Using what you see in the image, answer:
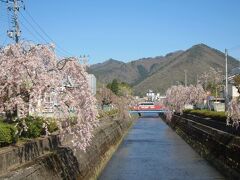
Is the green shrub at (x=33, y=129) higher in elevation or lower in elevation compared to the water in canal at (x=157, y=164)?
higher

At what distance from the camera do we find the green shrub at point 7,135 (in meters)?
17.1

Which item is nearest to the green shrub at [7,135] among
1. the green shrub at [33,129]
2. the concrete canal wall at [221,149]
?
the green shrub at [33,129]

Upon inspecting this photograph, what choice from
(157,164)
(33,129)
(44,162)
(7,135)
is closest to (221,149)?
(157,164)

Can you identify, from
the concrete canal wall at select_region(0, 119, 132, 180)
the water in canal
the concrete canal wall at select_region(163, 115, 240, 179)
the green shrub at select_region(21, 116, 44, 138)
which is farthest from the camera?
the water in canal

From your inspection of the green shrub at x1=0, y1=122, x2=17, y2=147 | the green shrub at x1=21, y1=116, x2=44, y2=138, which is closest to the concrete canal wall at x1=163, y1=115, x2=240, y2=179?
the green shrub at x1=21, y1=116, x2=44, y2=138

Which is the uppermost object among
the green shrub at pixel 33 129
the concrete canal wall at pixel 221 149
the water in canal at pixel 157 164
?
the green shrub at pixel 33 129

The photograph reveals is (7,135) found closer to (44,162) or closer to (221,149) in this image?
(44,162)

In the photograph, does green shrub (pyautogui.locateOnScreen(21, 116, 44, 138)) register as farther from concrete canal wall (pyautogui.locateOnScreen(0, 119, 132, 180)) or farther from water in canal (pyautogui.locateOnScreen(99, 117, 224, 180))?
water in canal (pyautogui.locateOnScreen(99, 117, 224, 180))

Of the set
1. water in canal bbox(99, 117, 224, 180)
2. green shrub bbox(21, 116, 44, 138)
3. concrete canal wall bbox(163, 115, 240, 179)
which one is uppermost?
green shrub bbox(21, 116, 44, 138)

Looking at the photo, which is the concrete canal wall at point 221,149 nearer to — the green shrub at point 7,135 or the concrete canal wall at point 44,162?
the concrete canal wall at point 44,162

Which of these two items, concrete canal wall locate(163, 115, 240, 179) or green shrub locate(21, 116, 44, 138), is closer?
green shrub locate(21, 116, 44, 138)

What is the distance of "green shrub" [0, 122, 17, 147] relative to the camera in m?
17.1

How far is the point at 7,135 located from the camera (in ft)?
57.0

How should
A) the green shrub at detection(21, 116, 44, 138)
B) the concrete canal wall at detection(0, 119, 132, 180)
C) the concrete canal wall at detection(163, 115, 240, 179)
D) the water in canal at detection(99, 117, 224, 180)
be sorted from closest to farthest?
the concrete canal wall at detection(0, 119, 132, 180) < the green shrub at detection(21, 116, 44, 138) < the concrete canal wall at detection(163, 115, 240, 179) < the water in canal at detection(99, 117, 224, 180)
